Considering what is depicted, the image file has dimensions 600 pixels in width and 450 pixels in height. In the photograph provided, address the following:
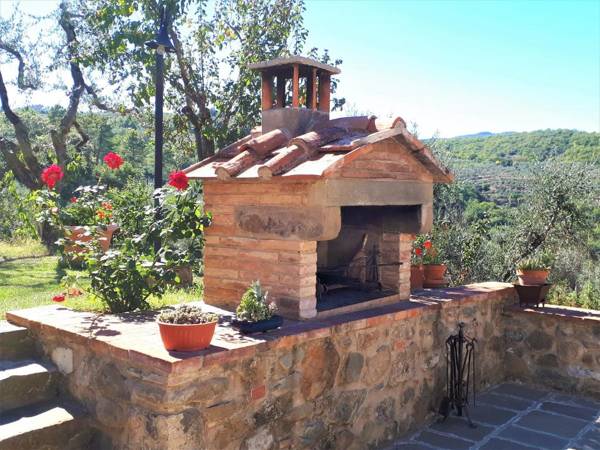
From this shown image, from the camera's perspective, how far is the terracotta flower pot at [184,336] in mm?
3442

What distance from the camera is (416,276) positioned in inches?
270

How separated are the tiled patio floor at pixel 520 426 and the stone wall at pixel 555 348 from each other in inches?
8.8

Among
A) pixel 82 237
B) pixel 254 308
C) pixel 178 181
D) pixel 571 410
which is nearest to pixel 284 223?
pixel 254 308

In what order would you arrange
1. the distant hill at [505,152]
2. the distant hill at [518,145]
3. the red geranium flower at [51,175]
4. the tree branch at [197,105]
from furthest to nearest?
the distant hill at [518,145], the distant hill at [505,152], the tree branch at [197,105], the red geranium flower at [51,175]

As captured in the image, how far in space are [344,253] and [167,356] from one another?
3481 mm

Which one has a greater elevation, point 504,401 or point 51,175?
point 51,175

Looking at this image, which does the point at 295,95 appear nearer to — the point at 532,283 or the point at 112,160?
the point at 112,160

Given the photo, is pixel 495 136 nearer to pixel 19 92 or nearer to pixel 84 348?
pixel 19 92

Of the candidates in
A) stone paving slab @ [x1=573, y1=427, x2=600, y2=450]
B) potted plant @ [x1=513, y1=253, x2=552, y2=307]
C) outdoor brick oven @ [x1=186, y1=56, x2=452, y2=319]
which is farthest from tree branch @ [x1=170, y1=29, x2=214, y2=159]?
stone paving slab @ [x1=573, y1=427, x2=600, y2=450]

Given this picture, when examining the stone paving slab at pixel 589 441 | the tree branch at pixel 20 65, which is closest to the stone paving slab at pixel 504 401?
the stone paving slab at pixel 589 441

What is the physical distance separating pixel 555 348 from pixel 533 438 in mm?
1720

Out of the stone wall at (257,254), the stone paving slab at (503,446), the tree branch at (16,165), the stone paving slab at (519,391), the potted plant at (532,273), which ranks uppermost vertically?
the tree branch at (16,165)

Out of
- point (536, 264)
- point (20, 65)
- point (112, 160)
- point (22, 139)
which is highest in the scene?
point (20, 65)

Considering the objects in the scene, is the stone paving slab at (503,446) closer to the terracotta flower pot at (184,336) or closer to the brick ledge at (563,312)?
the brick ledge at (563,312)
